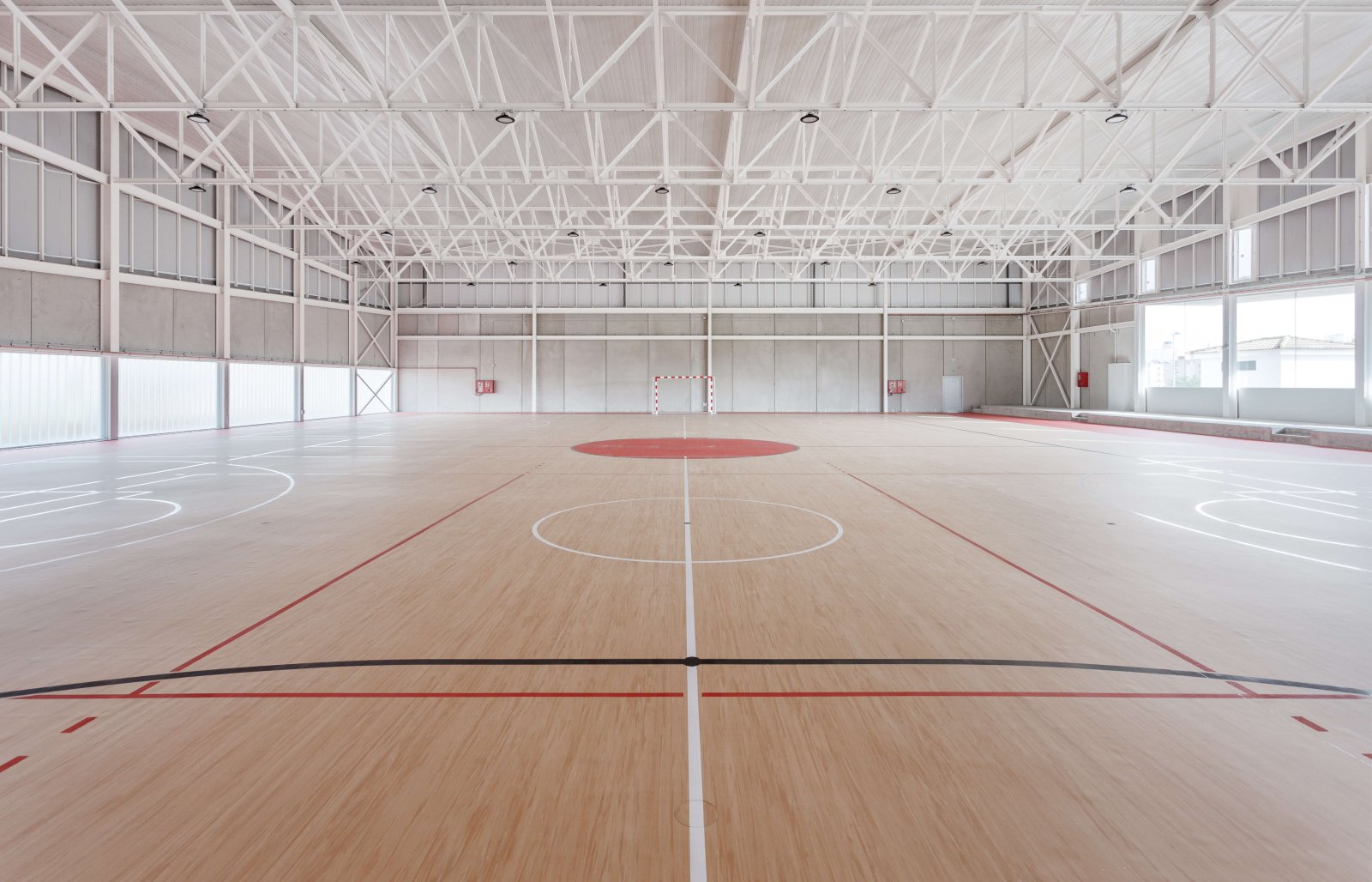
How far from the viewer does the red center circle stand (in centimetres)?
1756

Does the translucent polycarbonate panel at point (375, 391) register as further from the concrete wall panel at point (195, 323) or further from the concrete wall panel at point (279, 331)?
the concrete wall panel at point (195, 323)

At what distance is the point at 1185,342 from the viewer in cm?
2936

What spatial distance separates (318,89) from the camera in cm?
1930

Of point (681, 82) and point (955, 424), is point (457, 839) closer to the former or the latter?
point (681, 82)

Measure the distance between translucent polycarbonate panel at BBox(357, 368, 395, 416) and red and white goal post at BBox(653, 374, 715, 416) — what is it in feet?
52.1

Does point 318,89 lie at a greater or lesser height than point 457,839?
greater

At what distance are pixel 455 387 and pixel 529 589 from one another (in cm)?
3680

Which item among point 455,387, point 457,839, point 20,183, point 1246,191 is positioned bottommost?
point 457,839

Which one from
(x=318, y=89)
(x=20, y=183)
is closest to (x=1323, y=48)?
(x=318, y=89)

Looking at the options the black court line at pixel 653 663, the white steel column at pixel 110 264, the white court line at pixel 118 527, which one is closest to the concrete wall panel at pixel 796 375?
the white steel column at pixel 110 264

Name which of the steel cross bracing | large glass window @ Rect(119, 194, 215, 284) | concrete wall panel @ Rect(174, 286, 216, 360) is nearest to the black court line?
the steel cross bracing

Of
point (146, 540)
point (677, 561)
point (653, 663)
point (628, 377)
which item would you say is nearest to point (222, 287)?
point (628, 377)

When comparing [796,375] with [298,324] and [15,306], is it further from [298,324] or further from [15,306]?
[15,306]

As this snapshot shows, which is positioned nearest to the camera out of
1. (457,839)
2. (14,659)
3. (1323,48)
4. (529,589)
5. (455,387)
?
(457,839)
